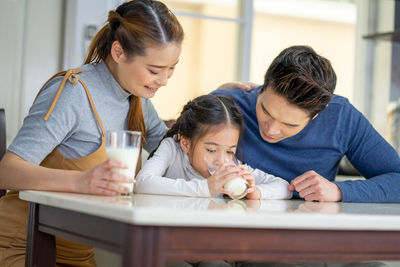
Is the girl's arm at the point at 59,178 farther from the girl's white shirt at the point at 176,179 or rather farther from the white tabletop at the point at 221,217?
the girl's white shirt at the point at 176,179

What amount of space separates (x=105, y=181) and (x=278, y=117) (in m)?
0.65

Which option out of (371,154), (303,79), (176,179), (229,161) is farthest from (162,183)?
(371,154)

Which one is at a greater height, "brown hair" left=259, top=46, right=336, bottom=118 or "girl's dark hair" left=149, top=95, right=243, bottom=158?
"brown hair" left=259, top=46, right=336, bottom=118

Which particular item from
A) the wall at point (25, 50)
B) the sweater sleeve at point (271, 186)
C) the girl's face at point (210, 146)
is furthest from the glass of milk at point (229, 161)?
the wall at point (25, 50)

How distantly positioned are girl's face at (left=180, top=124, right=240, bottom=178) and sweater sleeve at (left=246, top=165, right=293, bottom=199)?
133 mm

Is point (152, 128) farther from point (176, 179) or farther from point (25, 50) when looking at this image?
point (25, 50)

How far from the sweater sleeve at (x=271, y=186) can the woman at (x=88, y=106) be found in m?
0.40

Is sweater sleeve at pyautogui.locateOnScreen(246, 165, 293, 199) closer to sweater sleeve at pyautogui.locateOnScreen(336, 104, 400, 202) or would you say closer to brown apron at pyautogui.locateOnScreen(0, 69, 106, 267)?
sweater sleeve at pyautogui.locateOnScreen(336, 104, 400, 202)

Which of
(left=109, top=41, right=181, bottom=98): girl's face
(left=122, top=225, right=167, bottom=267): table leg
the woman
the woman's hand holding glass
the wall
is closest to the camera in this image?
(left=122, top=225, right=167, bottom=267): table leg

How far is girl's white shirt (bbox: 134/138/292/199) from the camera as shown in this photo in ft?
4.57

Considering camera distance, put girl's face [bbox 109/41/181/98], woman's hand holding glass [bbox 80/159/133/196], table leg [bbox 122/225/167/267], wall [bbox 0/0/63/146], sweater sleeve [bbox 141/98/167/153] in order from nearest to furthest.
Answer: table leg [bbox 122/225/167/267] < woman's hand holding glass [bbox 80/159/133/196] < girl's face [bbox 109/41/181/98] < sweater sleeve [bbox 141/98/167/153] < wall [bbox 0/0/63/146]

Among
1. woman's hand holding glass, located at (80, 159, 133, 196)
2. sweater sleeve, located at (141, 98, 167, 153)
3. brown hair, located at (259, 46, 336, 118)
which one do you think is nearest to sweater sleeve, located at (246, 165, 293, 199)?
brown hair, located at (259, 46, 336, 118)

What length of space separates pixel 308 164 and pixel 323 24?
11.4ft

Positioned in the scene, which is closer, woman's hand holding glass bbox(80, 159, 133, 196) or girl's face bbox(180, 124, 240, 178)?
woman's hand holding glass bbox(80, 159, 133, 196)
